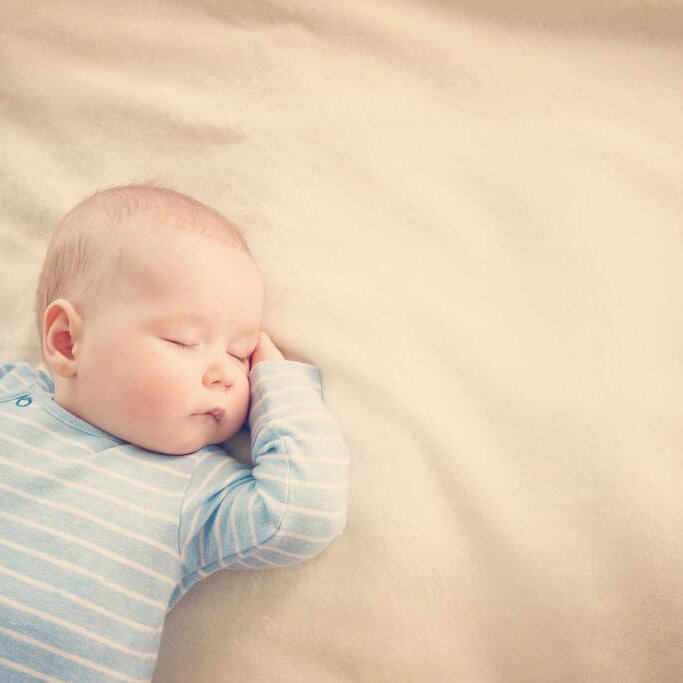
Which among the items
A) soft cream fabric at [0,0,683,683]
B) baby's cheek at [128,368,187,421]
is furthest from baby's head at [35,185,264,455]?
soft cream fabric at [0,0,683,683]

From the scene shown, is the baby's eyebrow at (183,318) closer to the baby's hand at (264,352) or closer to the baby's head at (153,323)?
the baby's head at (153,323)

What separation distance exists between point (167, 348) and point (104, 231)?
0.20 metres

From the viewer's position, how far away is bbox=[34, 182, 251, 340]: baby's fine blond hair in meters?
1.04

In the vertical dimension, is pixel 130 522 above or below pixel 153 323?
below

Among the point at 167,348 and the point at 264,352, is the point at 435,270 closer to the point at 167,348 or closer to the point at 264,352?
the point at 264,352

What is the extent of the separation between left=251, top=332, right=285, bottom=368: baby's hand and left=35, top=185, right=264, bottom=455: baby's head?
14 millimetres

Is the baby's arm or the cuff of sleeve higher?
the cuff of sleeve

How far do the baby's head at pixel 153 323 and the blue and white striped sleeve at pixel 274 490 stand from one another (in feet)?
0.17

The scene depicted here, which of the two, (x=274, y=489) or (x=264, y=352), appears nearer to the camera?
(x=274, y=489)

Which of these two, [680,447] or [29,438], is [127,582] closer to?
[29,438]

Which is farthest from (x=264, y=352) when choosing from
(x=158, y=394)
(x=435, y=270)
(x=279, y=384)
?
(x=435, y=270)

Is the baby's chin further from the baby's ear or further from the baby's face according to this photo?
the baby's ear

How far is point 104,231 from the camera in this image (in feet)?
3.46

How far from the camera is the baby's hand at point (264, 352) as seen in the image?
1073mm
